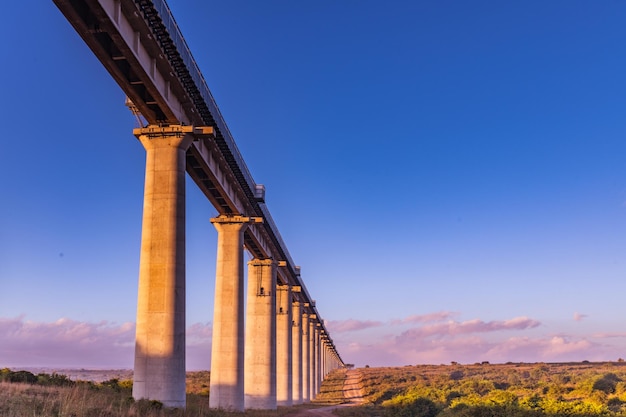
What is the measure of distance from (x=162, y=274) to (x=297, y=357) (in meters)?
48.6

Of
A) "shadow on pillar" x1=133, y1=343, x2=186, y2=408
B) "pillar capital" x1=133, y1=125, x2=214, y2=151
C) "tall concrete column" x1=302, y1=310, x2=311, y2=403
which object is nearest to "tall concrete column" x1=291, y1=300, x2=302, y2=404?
"tall concrete column" x1=302, y1=310, x2=311, y2=403

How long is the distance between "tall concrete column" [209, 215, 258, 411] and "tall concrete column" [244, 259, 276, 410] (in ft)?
36.4

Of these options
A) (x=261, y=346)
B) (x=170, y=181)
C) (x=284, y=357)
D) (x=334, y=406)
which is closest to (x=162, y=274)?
(x=170, y=181)

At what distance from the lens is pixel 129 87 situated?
2347cm

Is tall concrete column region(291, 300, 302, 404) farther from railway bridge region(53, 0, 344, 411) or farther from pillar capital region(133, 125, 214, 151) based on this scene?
pillar capital region(133, 125, 214, 151)

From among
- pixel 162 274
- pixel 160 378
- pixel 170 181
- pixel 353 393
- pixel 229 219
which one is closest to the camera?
pixel 160 378

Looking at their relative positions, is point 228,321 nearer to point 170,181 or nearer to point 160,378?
point 160,378

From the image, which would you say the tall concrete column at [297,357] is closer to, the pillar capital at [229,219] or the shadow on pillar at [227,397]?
the shadow on pillar at [227,397]

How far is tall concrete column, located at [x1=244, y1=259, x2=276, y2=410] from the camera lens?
168 feet

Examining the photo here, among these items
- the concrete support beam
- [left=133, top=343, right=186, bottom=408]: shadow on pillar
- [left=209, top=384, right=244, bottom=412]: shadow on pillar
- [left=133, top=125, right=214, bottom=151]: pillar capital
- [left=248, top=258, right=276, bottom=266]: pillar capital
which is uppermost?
[left=133, top=125, right=214, bottom=151]: pillar capital

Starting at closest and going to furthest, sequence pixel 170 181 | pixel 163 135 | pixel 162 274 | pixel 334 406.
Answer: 1. pixel 162 274
2. pixel 170 181
3. pixel 163 135
4. pixel 334 406

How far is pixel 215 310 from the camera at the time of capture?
40.9 m

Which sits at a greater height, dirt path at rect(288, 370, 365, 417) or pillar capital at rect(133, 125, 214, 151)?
pillar capital at rect(133, 125, 214, 151)

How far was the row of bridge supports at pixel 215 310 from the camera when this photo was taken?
24.7 m
